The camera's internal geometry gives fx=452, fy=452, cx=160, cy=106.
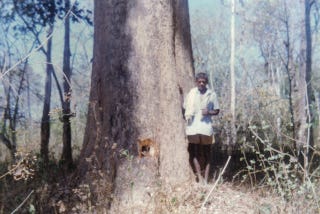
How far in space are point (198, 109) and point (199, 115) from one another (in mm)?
76

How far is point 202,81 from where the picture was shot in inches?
222

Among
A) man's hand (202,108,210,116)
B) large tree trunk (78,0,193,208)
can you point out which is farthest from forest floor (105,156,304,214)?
man's hand (202,108,210,116)

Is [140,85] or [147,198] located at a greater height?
[140,85]

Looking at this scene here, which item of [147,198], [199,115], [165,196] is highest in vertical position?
[199,115]

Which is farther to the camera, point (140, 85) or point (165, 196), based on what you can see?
point (140, 85)

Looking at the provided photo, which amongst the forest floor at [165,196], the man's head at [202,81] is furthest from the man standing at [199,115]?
the forest floor at [165,196]

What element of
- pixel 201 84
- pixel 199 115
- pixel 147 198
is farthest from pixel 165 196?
pixel 201 84

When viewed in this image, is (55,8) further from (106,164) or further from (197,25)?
(197,25)

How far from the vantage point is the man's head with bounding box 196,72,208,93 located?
18.5 ft

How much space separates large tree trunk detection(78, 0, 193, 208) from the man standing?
17 centimetres

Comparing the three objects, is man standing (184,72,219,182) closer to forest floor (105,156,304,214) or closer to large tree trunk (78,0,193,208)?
large tree trunk (78,0,193,208)

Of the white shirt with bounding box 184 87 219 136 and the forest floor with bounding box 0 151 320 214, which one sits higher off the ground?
the white shirt with bounding box 184 87 219 136

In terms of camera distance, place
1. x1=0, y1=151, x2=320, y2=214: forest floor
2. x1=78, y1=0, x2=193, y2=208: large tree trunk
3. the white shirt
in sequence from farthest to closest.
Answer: the white shirt < x1=78, y1=0, x2=193, y2=208: large tree trunk < x1=0, y1=151, x2=320, y2=214: forest floor

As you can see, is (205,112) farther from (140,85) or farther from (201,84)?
(140,85)
